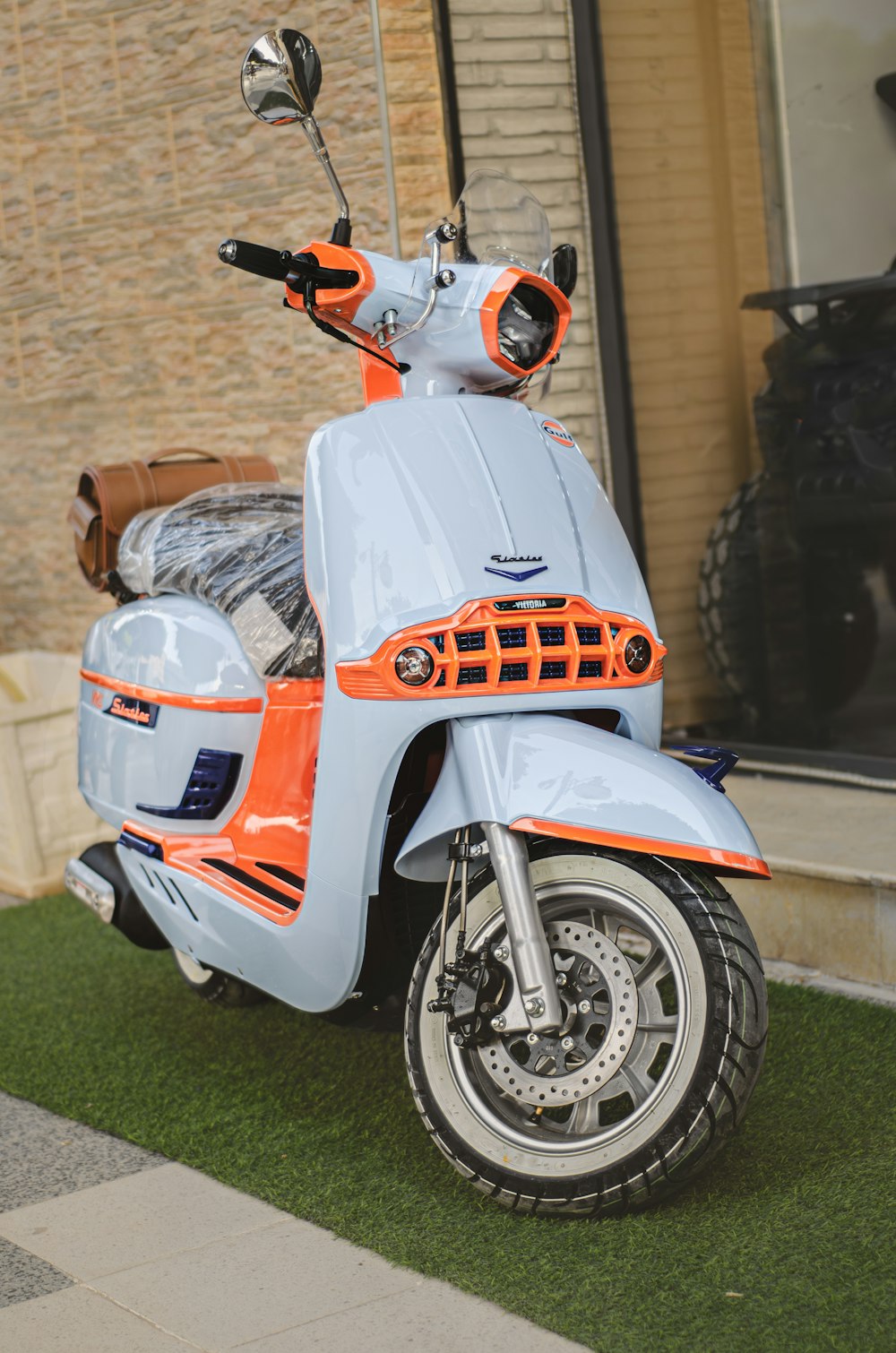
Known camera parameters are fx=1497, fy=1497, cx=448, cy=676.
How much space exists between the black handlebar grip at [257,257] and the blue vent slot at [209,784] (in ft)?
3.06

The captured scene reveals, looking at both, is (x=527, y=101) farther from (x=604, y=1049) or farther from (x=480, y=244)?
(x=604, y=1049)

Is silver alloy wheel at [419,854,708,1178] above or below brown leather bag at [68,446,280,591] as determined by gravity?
below

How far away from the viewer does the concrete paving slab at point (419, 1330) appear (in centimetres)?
202

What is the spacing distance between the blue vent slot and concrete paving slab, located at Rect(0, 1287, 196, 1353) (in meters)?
0.90

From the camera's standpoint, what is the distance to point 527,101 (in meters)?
4.53

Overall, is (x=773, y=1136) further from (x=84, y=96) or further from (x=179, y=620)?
(x=84, y=96)

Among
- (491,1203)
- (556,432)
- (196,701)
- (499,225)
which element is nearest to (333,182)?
(499,225)

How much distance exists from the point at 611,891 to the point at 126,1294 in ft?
3.15

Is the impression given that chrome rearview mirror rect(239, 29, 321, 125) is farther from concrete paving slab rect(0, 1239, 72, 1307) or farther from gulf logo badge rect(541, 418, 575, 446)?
concrete paving slab rect(0, 1239, 72, 1307)

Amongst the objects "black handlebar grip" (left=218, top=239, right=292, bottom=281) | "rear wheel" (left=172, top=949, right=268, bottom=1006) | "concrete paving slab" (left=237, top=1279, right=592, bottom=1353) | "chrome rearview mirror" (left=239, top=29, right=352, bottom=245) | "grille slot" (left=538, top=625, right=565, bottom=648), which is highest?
"chrome rearview mirror" (left=239, top=29, right=352, bottom=245)

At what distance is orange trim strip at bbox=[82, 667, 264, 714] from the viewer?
2850mm

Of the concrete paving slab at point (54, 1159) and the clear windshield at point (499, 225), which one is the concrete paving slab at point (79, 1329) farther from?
the clear windshield at point (499, 225)

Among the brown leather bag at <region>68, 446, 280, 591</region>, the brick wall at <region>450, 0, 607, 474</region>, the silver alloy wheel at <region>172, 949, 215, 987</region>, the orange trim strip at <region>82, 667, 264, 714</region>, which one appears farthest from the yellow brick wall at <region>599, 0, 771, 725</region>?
the orange trim strip at <region>82, 667, 264, 714</region>

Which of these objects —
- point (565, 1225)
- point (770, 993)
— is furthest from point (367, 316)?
point (770, 993)
